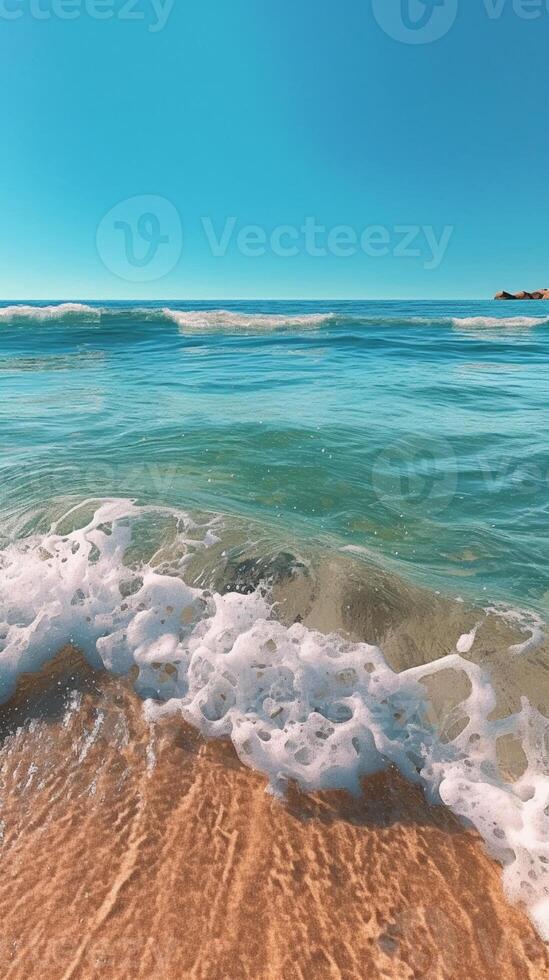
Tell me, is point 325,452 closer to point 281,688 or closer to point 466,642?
point 466,642

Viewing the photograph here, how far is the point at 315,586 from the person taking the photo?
9.48 feet

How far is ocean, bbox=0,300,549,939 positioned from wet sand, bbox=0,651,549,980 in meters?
0.13

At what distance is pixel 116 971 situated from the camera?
1.37m

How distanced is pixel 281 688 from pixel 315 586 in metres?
0.76

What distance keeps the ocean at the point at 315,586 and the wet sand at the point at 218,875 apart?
0.13 metres

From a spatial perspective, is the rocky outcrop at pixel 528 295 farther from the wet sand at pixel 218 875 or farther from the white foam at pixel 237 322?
the wet sand at pixel 218 875

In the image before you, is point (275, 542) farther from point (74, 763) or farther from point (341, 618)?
Answer: point (74, 763)

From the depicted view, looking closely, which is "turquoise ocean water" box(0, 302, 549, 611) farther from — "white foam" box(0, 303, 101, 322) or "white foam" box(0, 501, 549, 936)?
"white foam" box(0, 303, 101, 322)

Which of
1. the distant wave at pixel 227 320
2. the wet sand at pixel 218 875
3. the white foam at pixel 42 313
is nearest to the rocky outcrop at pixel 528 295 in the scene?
the distant wave at pixel 227 320

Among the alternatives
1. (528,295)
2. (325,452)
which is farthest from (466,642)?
(528,295)

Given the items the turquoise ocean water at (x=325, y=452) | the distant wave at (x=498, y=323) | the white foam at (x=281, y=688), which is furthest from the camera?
the distant wave at (x=498, y=323)

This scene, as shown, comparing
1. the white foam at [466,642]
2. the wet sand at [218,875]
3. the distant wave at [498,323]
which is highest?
the distant wave at [498,323]

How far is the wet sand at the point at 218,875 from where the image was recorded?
55.9 inches

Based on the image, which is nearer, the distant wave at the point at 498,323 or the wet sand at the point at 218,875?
the wet sand at the point at 218,875
